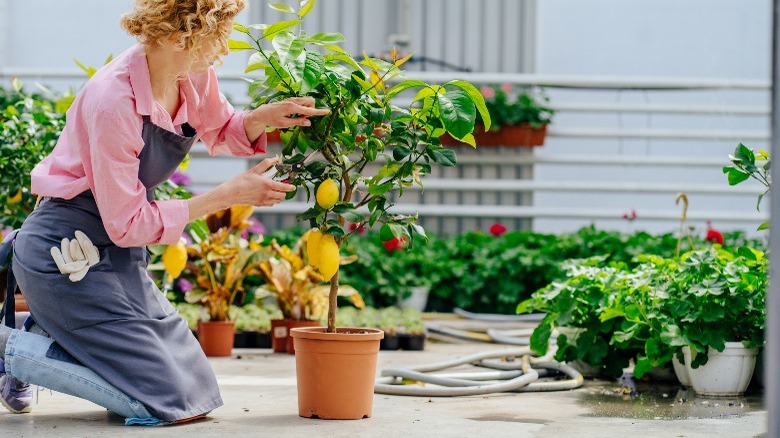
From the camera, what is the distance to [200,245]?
468 cm

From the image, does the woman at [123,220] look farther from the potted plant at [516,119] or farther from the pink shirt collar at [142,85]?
the potted plant at [516,119]

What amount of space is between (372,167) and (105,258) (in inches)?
176

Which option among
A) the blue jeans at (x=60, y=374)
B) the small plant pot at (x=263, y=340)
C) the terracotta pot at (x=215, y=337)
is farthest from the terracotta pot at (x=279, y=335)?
the blue jeans at (x=60, y=374)

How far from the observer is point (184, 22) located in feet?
8.46

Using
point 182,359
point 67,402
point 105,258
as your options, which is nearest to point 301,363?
point 182,359

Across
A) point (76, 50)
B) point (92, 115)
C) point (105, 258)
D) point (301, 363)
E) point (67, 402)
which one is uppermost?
point (76, 50)

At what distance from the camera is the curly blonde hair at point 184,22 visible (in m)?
2.57

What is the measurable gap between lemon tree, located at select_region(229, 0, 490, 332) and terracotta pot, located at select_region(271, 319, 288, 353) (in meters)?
2.02

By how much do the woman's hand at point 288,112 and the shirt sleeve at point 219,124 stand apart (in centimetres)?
13

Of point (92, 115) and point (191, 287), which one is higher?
point (92, 115)

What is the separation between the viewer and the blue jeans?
2648mm

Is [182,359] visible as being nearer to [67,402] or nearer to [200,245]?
[67,402]

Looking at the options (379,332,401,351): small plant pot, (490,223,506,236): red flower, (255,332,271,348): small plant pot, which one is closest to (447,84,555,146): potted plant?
(490,223,506,236): red flower

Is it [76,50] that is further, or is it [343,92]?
[76,50]
